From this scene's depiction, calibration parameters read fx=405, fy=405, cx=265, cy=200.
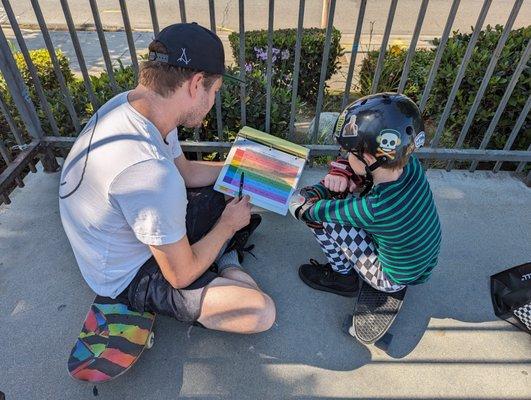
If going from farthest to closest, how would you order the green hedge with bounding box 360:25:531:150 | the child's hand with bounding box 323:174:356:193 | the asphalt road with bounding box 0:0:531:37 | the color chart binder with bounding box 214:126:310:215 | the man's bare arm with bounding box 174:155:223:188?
the asphalt road with bounding box 0:0:531:37
the green hedge with bounding box 360:25:531:150
the man's bare arm with bounding box 174:155:223:188
the color chart binder with bounding box 214:126:310:215
the child's hand with bounding box 323:174:356:193

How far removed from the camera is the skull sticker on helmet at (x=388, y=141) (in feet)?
5.47

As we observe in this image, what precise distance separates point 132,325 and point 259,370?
0.63 m

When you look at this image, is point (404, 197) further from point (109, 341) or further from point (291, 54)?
point (291, 54)

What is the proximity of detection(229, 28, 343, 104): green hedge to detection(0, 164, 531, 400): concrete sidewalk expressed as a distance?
2.76 m

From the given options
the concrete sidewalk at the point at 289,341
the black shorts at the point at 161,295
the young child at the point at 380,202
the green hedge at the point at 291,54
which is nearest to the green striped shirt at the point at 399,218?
the young child at the point at 380,202

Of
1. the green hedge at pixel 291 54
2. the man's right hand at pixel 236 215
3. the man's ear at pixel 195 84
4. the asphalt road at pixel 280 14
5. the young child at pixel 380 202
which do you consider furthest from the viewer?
the asphalt road at pixel 280 14

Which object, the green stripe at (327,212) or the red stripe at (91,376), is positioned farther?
the green stripe at (327,212)

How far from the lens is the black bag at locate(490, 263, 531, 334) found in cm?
206

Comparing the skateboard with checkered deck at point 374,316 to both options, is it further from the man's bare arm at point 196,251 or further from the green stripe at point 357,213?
the man's bare arm at point 196,251

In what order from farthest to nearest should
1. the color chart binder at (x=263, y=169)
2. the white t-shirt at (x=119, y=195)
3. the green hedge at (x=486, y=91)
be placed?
the green hedge at (x=486, y=91) < the color chart binder at (x=263, y=169) < the white t-shirt at (x=119, y=195)

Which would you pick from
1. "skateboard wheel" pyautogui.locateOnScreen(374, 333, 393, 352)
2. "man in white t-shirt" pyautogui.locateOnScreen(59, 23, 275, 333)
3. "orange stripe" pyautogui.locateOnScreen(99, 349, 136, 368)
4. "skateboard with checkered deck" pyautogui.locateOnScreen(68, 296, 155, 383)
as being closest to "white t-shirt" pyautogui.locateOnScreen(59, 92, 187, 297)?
"man in white t-shirt" pyautogui.locateOnScreen(59, 23, 275, 333)

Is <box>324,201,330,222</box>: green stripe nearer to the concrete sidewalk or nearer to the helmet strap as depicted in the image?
the helmet strap

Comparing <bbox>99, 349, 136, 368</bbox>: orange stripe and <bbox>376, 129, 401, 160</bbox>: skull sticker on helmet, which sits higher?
<bbox>376, 129, 401, 160</bbox>: skull sticker on helmet

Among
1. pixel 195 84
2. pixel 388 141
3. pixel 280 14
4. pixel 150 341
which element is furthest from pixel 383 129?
pixel 280 14
